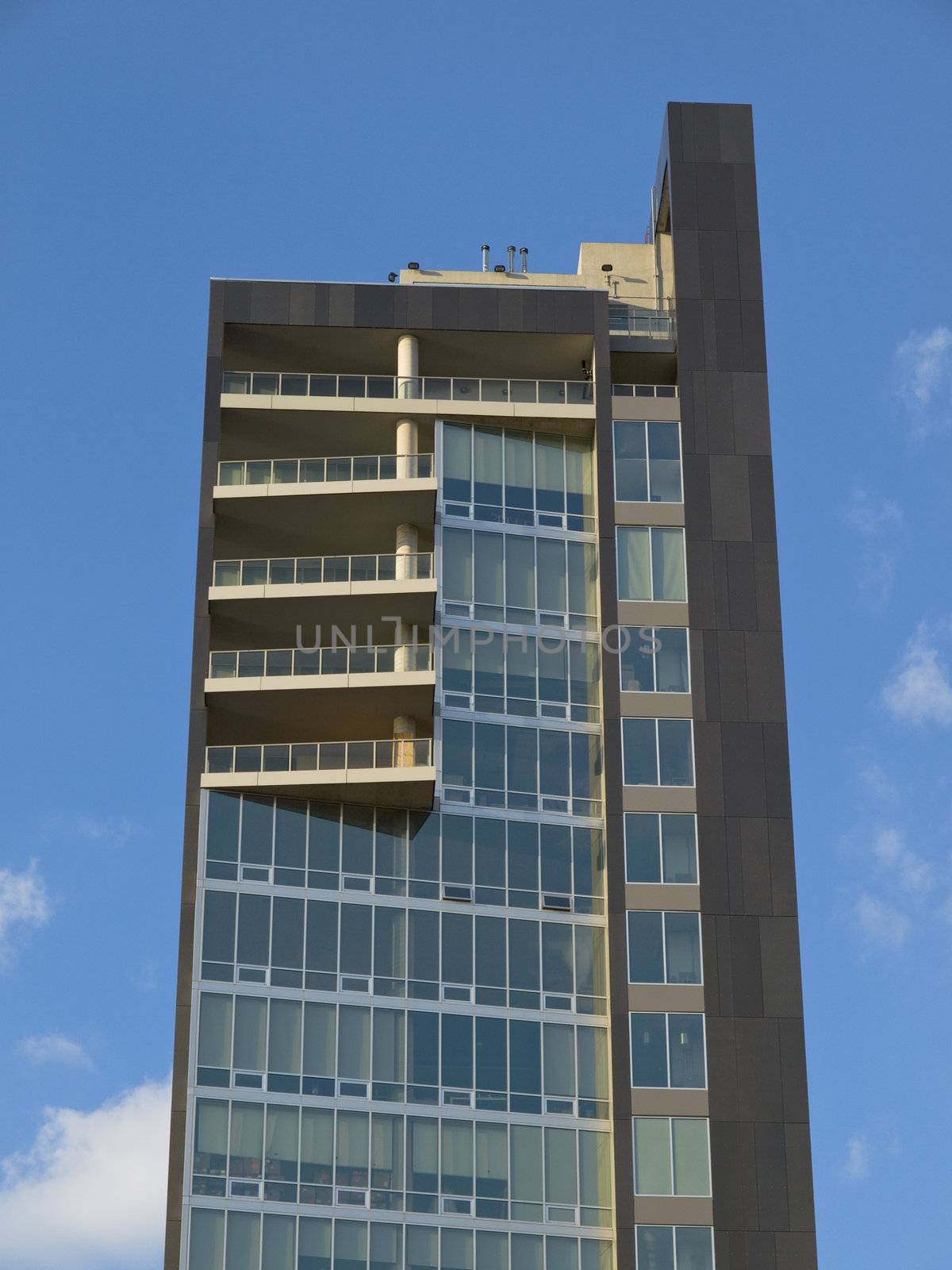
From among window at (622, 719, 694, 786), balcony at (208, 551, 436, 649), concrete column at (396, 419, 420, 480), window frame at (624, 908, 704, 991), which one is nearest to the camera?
window frame at (624, 908, 704, 991)

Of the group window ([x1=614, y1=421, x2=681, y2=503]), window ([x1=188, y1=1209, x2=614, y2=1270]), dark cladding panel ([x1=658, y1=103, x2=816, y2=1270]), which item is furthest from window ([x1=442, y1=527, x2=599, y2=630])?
window ([x1=188, y1=1209, x2=614, y2=1270])

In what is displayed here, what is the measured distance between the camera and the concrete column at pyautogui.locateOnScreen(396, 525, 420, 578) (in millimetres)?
62062

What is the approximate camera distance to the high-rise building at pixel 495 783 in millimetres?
55781

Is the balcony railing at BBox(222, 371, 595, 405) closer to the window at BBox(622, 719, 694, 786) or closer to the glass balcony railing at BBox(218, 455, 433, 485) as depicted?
the glass balcony railing at BBox(218, 455, 433, 485)

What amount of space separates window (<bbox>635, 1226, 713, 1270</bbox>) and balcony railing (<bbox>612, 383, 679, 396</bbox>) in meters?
26.4

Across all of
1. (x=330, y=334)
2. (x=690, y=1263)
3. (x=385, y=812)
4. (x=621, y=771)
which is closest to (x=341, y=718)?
(x=385, y=812)

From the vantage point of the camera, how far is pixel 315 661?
6100 centimetres

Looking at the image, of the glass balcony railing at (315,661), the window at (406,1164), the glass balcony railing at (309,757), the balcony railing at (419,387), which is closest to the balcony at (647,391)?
the balcony railing at (419,387)

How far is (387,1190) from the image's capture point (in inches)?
2190

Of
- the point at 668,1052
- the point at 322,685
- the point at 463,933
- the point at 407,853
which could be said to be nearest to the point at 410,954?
the point at 463,933

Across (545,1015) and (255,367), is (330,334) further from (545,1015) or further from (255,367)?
(545,1015)

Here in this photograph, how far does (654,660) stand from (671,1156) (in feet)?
49.5

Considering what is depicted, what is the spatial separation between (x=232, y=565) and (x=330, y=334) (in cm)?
861

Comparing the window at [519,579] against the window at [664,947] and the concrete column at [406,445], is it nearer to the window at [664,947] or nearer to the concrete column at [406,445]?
the concrete column at [406,445]
